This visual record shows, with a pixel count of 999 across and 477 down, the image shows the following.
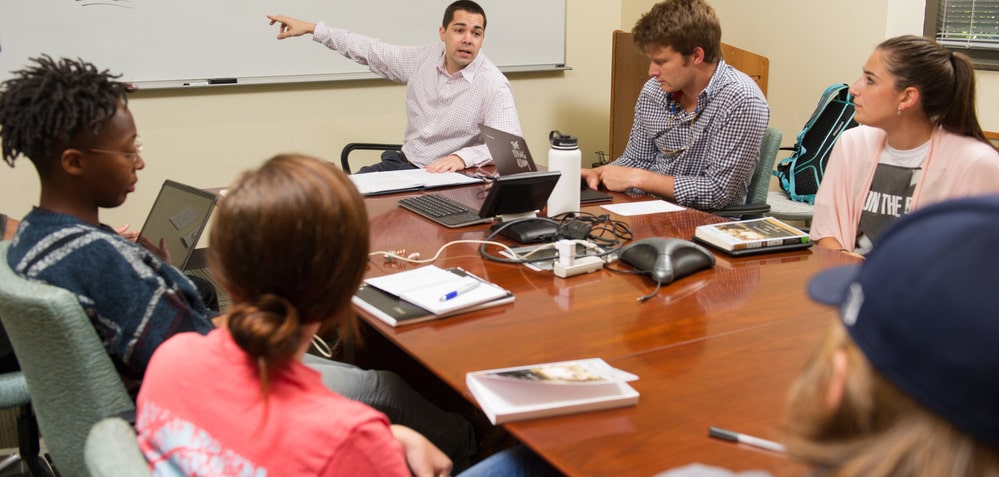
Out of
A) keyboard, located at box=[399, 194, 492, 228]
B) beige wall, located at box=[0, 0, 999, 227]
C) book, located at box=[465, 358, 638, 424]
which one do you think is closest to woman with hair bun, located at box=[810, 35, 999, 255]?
keyboard, located at box=[399, 194, 492, 228]

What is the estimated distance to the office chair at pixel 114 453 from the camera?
2.89 feet

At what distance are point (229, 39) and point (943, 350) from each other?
3847 millimetres

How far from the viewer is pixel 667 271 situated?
5.72 feet

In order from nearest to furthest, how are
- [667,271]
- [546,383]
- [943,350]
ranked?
[943,350]
[546,383]
[667,271]

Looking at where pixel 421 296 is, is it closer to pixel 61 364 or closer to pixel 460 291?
pixel 460 291

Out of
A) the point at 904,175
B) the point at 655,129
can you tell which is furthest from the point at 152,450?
the point at 655,129

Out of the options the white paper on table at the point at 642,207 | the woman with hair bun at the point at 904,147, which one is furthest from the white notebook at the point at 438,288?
the woman with hair bun at the point at 904,147

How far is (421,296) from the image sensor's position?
164 cm

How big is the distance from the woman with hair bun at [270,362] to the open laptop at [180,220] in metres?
1.07

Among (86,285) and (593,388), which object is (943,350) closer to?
(593,388)

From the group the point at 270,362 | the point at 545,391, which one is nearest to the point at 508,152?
the point at 545,391

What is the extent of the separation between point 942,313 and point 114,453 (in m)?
0.82

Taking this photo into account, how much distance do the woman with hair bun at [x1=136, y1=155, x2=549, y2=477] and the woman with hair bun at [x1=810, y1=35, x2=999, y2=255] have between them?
167 cm

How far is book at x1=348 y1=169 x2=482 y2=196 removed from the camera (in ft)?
8.79
